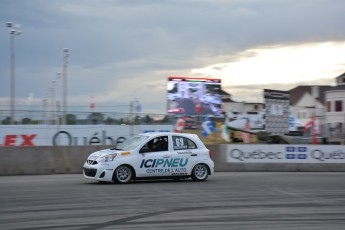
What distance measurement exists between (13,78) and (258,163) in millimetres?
Answer: 20210

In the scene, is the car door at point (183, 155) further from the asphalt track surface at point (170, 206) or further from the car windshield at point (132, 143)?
the car windshield at point (132, 143)

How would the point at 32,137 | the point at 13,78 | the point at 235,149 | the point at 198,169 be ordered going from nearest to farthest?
1. the point at 198,169
2. the point at 235,149
3. the point at 32,137
4. the point at 13,78

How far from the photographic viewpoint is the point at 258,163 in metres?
22.7

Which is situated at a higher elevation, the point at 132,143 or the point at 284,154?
the point at 132,143

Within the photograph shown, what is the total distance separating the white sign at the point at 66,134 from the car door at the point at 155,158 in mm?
7878

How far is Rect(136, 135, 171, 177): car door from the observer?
14.8 meters

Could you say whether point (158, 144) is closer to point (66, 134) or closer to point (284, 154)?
point (66, 134)

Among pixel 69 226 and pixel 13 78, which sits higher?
pixel 13 78

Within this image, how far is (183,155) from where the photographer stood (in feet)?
50.8

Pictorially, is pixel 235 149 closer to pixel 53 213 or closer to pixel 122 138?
pixel 122 138

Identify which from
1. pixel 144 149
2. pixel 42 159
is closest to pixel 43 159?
pixel 42 159

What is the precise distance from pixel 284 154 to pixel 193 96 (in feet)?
71.9

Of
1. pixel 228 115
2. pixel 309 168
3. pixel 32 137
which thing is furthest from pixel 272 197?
pixel 228 115

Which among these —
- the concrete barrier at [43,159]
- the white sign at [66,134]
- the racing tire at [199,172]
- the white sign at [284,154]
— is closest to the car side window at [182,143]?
the racing tire at [199,172]
